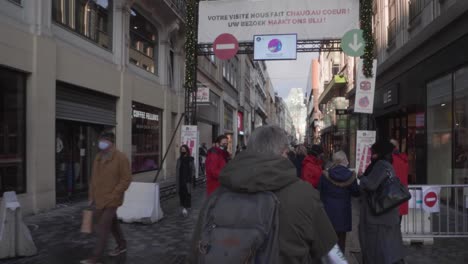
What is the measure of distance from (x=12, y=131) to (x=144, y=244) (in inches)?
174

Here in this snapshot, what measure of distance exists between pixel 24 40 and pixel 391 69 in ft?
42.6

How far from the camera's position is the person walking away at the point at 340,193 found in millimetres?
5633

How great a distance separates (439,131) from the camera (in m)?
12.4

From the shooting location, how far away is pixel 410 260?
6547mm

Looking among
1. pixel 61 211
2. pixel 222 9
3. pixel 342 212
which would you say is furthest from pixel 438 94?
pixel 61 211

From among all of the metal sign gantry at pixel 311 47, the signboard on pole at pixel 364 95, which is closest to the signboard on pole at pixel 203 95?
the metal sign gantry at pixel 311 47

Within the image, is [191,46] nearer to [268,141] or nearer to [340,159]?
[340,159]

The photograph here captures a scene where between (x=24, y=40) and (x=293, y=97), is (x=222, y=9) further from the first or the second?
(x=293, y=97)

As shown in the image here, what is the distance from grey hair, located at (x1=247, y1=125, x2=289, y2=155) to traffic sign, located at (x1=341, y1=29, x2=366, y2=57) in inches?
391

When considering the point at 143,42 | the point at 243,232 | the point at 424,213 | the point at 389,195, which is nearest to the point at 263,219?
the point at 243,232

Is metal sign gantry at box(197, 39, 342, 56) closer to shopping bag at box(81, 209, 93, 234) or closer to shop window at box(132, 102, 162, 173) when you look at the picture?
shop window at box(132, 102, 162, 173)

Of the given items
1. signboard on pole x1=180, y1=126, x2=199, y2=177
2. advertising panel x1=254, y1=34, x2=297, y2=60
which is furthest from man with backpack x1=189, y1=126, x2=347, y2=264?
advertising panel x1=254, y1=34, x2=297, y2=60

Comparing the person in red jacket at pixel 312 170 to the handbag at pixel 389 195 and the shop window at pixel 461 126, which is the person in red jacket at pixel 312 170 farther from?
the shop window at pixel 461 126

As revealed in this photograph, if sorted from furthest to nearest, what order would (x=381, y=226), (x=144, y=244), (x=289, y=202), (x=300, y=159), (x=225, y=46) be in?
1. (x=225, y=46)
2. (x=300, y=159)
3. (x=144, y=244)
4. (x=381, y=226)
5. (x=289, y=202)
